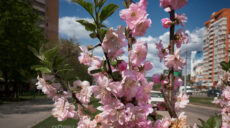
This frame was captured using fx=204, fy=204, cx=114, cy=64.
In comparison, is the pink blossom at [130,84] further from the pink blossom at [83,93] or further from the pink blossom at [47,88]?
the pink blossom at [47,88]

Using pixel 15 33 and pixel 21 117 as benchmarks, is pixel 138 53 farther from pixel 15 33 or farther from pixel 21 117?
pixel 15 33

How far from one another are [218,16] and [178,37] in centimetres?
11950

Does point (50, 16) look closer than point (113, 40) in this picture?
No

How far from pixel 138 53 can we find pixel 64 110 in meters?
0.68

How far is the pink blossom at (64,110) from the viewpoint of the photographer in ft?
4.44

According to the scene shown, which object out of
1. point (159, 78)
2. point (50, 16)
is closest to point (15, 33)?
point (159, 78)

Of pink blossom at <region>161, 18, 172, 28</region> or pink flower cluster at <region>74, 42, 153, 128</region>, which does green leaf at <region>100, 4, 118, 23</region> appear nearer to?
pink flower cluster at <region>74, 42, 153, 128</region>

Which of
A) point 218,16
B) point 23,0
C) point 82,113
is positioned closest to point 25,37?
point 23,0

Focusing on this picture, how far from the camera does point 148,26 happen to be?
103 cm

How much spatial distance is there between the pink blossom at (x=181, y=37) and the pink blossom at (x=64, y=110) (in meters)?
0.79

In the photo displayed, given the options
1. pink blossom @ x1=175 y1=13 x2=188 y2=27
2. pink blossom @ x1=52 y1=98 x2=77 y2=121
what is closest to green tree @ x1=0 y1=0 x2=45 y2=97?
pink blossom @ x1=52 y1=98 x2=77 y2=121

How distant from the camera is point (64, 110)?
135 cm

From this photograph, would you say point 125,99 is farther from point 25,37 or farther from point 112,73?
point 25,37

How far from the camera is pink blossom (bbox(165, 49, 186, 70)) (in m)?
1.15
